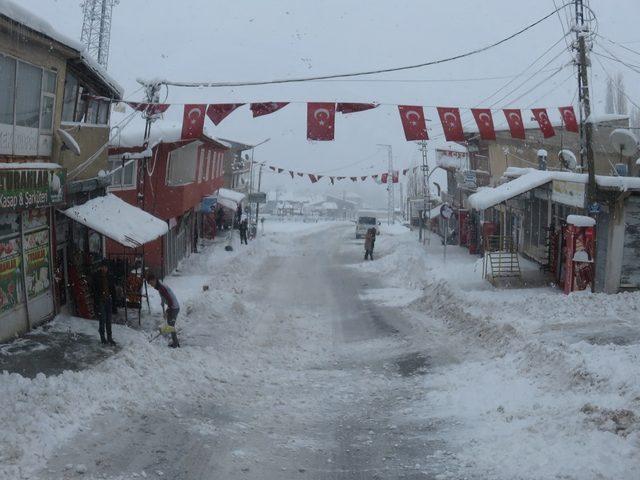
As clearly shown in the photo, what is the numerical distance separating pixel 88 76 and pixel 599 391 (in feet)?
43.6

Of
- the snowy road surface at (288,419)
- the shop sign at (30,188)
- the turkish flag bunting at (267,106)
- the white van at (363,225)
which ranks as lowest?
the snowy road surface at (288,419)

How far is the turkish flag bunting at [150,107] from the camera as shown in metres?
17.7

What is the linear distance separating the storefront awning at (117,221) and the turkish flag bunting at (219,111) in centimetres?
308

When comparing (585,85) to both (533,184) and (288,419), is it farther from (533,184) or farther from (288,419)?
(288,419)

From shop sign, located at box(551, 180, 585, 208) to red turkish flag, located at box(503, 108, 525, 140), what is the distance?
1.85m

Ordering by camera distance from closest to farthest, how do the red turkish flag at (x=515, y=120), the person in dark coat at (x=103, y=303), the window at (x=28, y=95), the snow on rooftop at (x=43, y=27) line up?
the snow on rooftop at (x=43, y=27) → the window at (x=28, y=95) → the person in dark coat at (x=103, y=303) → the red turkish flag at (x=515, y=120)

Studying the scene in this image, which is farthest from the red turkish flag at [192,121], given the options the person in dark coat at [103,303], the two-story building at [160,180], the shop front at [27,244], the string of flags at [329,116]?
the person in dark coat at [103,303]

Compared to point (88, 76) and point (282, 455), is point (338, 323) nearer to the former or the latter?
point (88, 76)

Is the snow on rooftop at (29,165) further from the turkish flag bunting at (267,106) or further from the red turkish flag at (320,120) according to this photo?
the red turkish flag at (320,120)

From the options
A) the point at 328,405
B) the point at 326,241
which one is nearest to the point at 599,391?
the point at 328,405

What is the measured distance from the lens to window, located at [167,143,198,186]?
26297mm

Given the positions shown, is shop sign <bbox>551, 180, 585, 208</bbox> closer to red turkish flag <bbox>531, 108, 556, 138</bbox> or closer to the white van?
red turkish flag <bbox>531, 108, 556, 138</bbox>

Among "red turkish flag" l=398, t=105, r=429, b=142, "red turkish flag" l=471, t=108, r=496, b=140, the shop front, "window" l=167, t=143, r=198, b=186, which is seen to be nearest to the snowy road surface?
the shop front

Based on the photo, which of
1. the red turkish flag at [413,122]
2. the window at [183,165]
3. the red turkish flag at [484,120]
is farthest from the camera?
the window at [183,165]
